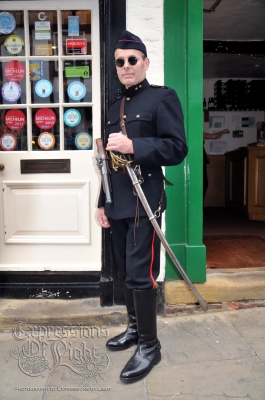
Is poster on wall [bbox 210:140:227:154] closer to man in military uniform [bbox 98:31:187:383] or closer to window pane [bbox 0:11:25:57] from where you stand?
window pane [bbox 0:11:25:57]

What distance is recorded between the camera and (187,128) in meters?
2.85

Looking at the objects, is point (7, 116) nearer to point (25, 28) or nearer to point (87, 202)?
point (25, 28)

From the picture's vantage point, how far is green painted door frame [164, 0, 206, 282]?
278 cm

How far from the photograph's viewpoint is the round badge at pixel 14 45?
300cm

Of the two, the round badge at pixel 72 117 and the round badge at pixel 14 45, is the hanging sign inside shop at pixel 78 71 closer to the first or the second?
the round badge at pixel 72 117

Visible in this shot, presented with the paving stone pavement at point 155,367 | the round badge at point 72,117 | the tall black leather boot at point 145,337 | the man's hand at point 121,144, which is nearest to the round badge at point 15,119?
the round badge at point 72,117

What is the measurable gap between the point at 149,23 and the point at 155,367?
244 cm

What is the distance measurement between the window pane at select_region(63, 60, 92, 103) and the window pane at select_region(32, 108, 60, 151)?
0.19 meters

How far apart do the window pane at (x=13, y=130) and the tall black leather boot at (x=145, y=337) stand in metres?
1.71

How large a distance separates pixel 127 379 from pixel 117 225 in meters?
0.88

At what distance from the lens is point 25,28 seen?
2953mm

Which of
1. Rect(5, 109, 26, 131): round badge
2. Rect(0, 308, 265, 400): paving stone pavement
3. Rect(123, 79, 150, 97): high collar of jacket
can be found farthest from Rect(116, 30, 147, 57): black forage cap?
Rect(0, 308, 265, 400): paving stone pavement

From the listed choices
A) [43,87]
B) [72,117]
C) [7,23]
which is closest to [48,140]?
[72,117]

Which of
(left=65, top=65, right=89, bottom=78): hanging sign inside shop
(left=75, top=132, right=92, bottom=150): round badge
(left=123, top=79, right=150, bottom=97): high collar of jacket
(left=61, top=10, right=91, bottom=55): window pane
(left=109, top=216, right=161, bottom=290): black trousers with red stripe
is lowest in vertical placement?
(left=109, top=216, right=161, bottom=290): black trousers with red stripe
